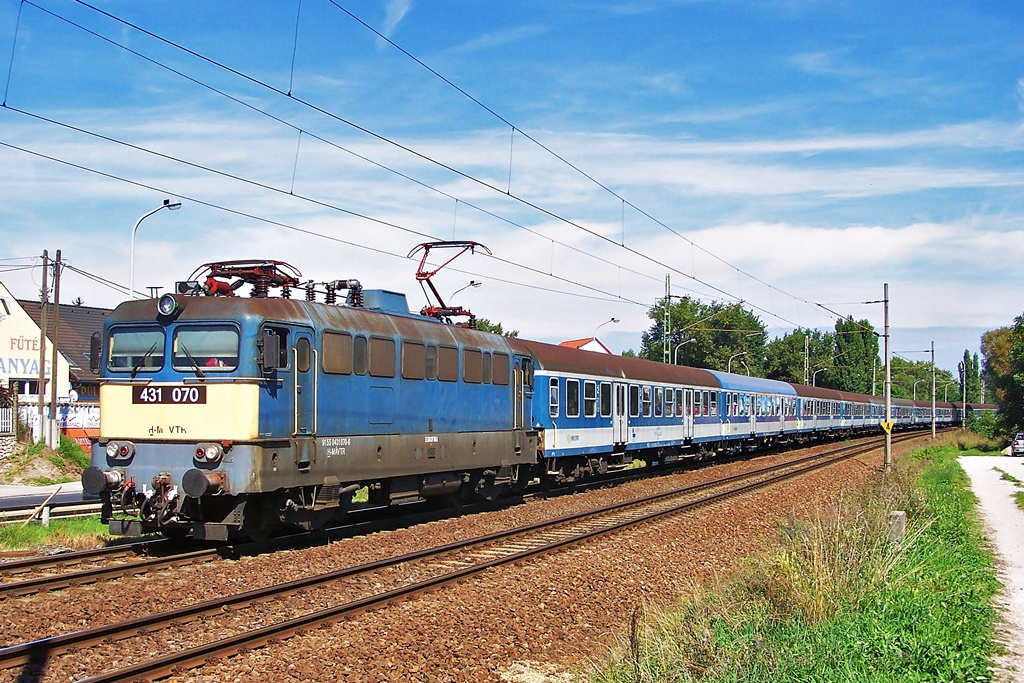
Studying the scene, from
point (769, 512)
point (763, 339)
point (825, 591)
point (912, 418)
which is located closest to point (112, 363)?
point (825, 591)

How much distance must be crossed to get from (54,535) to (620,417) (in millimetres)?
15177

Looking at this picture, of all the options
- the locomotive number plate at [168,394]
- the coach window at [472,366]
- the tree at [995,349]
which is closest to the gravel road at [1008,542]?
the coach window at [472,366]

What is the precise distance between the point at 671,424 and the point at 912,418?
5683 centimetres

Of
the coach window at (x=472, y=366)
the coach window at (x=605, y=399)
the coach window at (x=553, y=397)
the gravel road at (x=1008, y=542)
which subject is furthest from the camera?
the coach window at (x=605, y=399)

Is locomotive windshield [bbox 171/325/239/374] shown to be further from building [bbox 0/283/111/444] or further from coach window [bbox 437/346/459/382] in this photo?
building [bbox 0/283/111/444]

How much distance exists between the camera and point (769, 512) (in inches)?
779

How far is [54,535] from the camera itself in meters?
15.6

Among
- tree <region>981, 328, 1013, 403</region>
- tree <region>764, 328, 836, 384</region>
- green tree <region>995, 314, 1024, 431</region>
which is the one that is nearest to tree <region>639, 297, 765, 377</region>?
tree <region>764, 328, 836, 384</region>

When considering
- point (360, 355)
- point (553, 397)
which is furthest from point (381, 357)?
point (553, 397)

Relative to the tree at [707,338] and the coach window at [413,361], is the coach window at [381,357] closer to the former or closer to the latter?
the coach window at [413,361]

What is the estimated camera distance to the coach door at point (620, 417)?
25844 mm

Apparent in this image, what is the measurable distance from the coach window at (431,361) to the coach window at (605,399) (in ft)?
30.0

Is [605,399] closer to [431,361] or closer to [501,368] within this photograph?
[501,368]

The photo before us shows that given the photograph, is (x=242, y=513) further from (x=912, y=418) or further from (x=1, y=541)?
(x=912, y=418)
